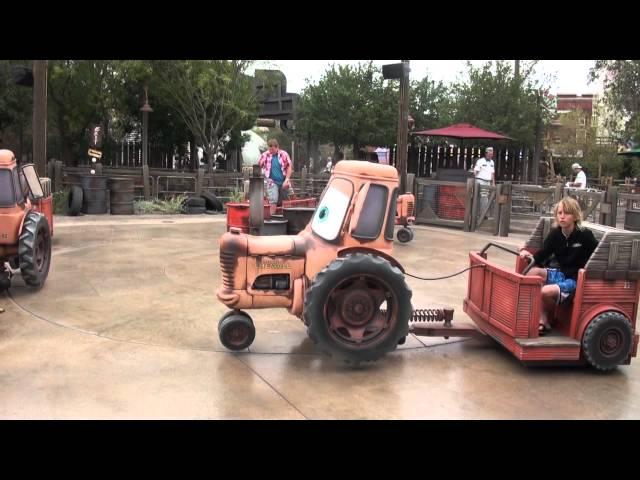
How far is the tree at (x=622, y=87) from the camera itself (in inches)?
963

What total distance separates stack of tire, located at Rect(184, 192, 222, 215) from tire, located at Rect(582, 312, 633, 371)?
11695mm

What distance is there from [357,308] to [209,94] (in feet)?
47.8

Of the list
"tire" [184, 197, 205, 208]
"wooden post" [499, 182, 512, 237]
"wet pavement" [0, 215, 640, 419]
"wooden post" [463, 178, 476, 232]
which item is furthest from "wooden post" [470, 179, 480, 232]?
"tire" [184, 197, 205, 208]

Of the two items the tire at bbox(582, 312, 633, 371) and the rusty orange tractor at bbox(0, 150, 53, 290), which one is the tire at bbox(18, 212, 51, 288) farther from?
the tire at bbox(582, 312, 633, 371)

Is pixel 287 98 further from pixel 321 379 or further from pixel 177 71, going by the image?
pixel 321 379

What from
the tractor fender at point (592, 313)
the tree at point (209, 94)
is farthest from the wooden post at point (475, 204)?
the tree at point (209, 94)

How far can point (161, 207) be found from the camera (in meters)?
14.9

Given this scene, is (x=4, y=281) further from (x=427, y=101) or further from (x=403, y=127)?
(x=427, y=101)

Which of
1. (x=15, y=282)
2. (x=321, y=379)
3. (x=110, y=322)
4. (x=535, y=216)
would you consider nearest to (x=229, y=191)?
(x=535, y=216)

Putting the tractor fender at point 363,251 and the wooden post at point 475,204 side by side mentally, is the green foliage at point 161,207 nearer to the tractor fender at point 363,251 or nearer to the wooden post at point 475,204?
the wooden post at point 475,204

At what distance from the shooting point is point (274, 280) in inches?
191

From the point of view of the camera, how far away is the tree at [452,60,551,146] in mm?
20625

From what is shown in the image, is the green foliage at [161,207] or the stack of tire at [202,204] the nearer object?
the green foliage at [161,207]

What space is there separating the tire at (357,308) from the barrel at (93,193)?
10637 mm
